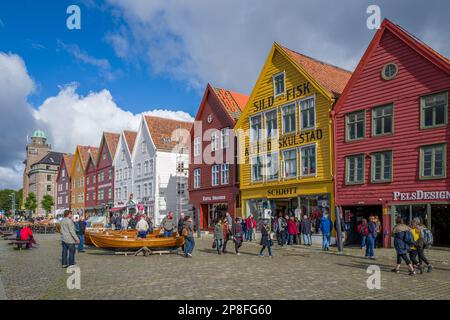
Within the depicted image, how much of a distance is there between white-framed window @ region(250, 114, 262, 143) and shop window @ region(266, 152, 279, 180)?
1942 mm

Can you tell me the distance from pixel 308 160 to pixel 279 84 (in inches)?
248

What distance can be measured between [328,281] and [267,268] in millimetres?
3310

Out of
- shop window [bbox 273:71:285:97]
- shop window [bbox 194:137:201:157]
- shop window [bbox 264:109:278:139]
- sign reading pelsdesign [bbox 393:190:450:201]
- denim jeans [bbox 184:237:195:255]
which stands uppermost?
shop window [bbox 273:71:285:97]

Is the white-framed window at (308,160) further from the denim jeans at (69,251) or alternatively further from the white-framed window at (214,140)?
the denim jeans at (69,251)

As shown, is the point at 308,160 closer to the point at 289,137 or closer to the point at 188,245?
the point at 289,137

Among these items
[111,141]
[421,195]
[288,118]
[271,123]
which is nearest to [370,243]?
[421,195]

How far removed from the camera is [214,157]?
38.1 metres

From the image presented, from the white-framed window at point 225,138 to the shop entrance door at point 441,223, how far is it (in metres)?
18.4

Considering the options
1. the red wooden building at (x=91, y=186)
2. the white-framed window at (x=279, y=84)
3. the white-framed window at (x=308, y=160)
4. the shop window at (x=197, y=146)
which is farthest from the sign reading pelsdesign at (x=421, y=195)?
the red wooden building at (x=91, y=186)

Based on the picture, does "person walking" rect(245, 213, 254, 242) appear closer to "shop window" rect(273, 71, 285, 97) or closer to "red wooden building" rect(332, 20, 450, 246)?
"red wooden building" rect(332, 20, 450, 246)

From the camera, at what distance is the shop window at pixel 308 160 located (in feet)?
91.6

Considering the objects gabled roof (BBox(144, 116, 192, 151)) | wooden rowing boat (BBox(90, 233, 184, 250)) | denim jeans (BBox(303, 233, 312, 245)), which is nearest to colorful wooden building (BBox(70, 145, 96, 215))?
gabled roof (BBox(144, 116, 192, 151))

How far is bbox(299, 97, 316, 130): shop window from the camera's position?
2814 cm
